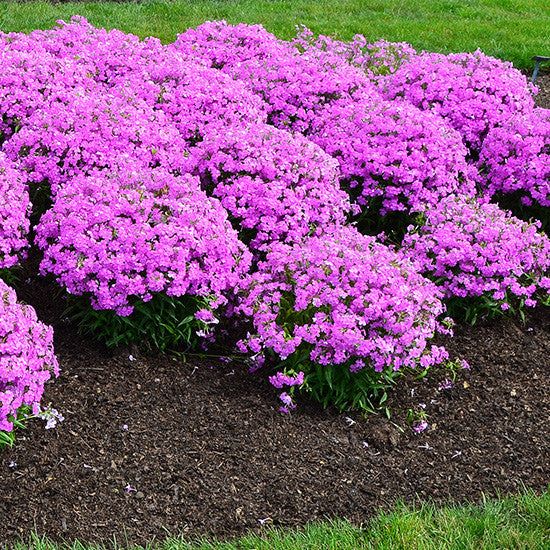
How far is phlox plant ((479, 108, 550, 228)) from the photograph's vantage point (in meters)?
5.93

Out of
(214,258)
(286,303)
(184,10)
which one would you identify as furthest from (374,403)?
(184,10)

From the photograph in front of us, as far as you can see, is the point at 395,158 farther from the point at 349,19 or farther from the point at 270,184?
the point at 349,19

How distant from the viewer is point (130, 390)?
4250 mm

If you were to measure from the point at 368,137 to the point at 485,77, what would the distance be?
1548 mm

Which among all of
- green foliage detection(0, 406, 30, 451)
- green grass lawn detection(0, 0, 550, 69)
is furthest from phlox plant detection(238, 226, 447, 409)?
green grass lawn detection(0, 0, 550, 69)

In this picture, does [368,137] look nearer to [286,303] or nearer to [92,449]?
[286,303]

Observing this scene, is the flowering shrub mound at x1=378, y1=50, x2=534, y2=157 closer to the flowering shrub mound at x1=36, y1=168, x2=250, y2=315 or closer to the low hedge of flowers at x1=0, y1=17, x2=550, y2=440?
the low hedge of flowers at x1=0, y1=17, x2=550, y2=440

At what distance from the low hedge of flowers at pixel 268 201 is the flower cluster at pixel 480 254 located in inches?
0.6

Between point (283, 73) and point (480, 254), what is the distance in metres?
2.31

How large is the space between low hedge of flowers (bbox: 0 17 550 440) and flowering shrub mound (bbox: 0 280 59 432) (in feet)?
0.03

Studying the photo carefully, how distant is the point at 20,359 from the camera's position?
3.68m

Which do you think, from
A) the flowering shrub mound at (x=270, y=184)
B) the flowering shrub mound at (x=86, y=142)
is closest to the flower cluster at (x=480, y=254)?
the flowering shrub mound at (x=270, y=184)

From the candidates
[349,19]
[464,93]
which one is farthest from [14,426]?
[349,19]

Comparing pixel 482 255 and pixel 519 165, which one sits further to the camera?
pixel 519 165
